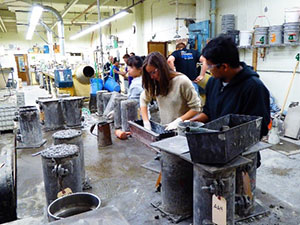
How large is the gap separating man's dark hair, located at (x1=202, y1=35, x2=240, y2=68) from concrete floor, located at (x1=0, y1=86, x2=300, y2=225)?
1025mm

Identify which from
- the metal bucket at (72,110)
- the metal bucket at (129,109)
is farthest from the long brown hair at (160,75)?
the metal bucket at (72,110)

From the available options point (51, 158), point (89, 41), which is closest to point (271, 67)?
point (51, 158)

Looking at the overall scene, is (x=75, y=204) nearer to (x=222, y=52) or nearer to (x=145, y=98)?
→ (x=145, y=98)

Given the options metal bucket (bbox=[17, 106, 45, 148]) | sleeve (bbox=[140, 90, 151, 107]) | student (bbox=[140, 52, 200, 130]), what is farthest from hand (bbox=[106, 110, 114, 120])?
student (bbox=[140, 52, 200, 130])

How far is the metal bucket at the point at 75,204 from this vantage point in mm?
1609

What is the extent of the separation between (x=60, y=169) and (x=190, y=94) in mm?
1168

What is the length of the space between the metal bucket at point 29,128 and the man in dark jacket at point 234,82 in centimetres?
275

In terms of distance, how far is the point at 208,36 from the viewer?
5820 mm

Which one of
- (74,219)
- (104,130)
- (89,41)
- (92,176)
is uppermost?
(89,41)

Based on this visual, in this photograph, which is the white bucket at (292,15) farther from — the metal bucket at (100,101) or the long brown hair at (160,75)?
the metal bucket at (100,101)

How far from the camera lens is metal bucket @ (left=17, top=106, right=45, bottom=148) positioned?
3408 millimetres

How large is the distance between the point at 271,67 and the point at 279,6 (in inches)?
42.1

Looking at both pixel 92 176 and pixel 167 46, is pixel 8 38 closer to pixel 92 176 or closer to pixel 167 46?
pixel 167 46

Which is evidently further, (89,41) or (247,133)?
(89,41)
